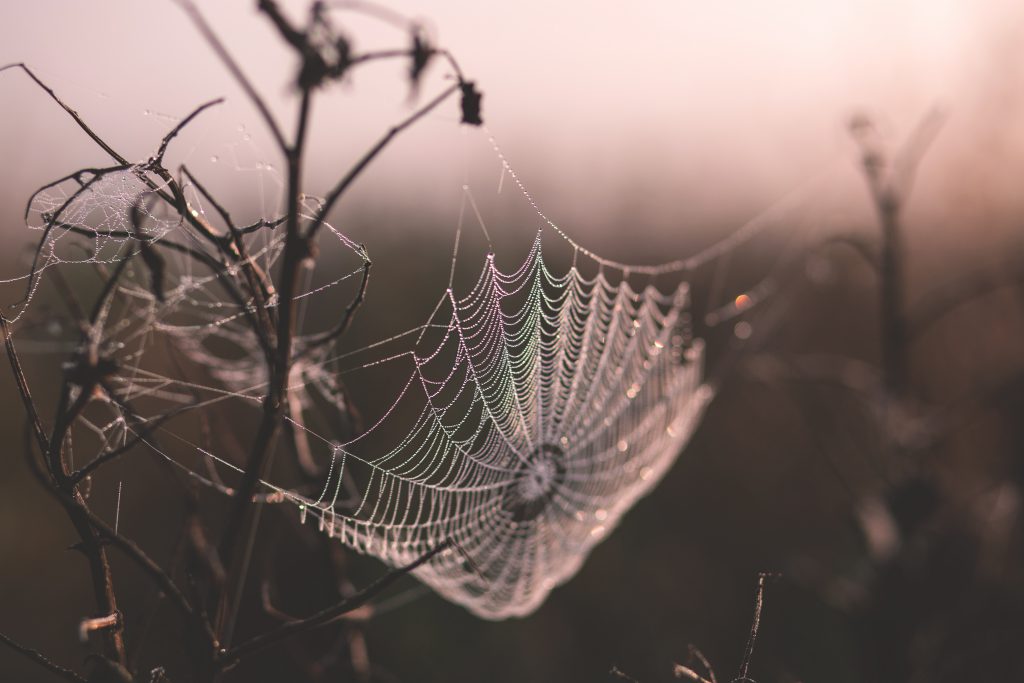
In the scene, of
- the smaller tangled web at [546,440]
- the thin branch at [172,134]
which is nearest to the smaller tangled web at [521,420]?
the smaller tangled web at [546,440]

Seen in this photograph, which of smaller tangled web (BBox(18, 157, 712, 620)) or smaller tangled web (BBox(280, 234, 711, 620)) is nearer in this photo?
smaller tangled web (BBox(18, 157, 712, 620))

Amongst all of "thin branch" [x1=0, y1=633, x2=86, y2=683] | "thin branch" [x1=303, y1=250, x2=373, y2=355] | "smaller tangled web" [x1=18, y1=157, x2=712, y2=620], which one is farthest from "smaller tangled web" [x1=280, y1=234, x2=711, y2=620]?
"thin branch" [x1=0, y1=633, x2=86, y2=683]

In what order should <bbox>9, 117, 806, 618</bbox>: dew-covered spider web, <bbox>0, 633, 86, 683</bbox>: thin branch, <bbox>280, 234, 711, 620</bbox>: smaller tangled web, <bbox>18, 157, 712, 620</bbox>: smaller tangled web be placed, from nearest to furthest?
<bbox>0, 633, 86, 683</bbox>: thin branch < <bbox>9, 117, 806, 618</bbox>: dew-covered spider web < <bbox>18, 157, 712, 620</bbox>: smaller tangled web < <bbox>280, 234, 711, 620</bbox>: smaller tangled web

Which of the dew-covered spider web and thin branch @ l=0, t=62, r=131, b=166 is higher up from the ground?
thin branch @ l=0, t=62, r=131, b=166

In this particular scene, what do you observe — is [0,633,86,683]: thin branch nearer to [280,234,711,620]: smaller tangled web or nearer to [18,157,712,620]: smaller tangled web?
[18,157,712,620]: smaller tangled web

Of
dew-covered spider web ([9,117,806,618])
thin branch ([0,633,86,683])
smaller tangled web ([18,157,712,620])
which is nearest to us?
thin branch ([0,633,86,683])

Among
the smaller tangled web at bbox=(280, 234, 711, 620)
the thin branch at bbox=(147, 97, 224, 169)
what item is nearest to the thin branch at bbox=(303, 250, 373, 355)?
the thin branch at bbox=(147, 97, 224, 169)

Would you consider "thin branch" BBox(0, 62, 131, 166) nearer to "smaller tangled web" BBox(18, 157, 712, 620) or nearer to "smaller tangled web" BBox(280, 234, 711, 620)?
"smaller tangled web" BBox(18, 157, 712, 620)

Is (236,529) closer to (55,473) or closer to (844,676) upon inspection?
(55,473)

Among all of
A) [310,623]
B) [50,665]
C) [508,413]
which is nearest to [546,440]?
[508,413]
